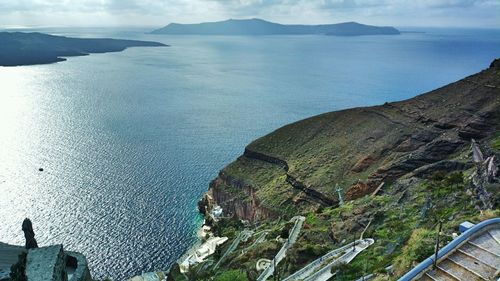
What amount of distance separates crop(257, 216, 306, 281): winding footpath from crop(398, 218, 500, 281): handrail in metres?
16.7

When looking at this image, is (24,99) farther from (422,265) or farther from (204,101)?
(422,265)

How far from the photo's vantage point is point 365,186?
57.6 m

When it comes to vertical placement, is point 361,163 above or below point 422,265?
below

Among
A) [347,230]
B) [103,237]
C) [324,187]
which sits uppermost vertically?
[347,230]

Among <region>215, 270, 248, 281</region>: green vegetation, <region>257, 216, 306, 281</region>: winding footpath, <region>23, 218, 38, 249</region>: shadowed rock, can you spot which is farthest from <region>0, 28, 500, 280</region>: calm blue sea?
<region>23, 218, 38, 249</region>: shadowed rock

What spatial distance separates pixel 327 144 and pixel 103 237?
39674mm

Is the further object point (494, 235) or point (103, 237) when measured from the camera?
point (103, 237)

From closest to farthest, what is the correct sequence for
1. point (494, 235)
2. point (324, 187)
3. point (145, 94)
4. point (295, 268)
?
point (494, 235), point (295, 268), point (324, 187), point (145, 94)

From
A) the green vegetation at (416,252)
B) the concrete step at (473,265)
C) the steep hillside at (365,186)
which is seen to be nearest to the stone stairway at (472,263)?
the concrete step at (473,265)

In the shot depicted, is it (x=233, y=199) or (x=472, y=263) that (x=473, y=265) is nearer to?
(x=472, y=263)

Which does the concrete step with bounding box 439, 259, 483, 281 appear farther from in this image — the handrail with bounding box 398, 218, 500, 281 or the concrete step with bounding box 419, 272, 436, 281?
Result: the concrete step with bounding box 419, 272, 436, 281

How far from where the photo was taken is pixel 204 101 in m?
157

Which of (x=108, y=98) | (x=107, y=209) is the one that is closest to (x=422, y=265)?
(x=107, y=209)

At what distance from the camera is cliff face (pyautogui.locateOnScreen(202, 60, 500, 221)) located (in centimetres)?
5934
